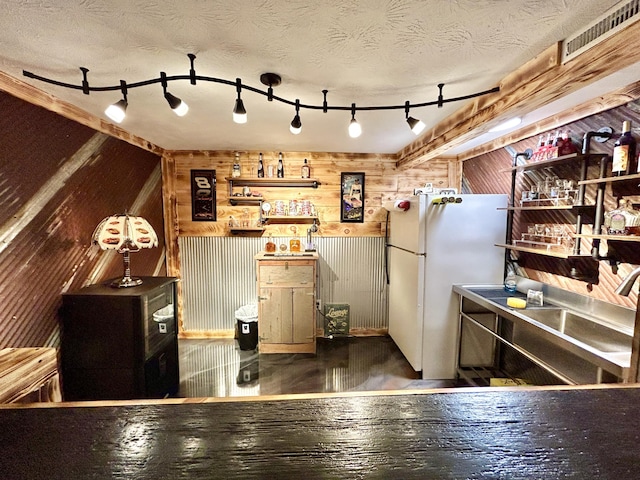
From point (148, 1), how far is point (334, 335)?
140 inches

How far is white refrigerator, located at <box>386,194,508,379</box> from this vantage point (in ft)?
8.80

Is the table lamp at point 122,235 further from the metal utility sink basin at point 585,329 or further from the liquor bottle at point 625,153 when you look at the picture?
the liquor bottle at point 625,153

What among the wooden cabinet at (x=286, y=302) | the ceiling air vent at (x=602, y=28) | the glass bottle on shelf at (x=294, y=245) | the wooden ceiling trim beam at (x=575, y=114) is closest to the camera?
the ceiling air vent at (x=602, y=28)

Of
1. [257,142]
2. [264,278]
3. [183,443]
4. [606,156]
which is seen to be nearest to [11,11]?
[183,443]

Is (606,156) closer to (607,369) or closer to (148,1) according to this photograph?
(607,369)

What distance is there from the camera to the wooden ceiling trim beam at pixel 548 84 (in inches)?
45.7

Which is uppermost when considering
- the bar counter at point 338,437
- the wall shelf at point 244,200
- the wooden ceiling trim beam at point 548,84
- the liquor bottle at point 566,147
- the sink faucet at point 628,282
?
the wooden ceiling trim beam at point 548,84

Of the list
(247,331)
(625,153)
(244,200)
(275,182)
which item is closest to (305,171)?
(275,182)

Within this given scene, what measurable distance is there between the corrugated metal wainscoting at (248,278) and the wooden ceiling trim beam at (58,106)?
1.42 meters

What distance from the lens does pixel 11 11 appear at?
1.15 m

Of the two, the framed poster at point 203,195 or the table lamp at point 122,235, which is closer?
the table lamp at point 122,235

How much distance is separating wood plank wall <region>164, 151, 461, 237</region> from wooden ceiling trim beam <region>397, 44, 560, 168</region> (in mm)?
581

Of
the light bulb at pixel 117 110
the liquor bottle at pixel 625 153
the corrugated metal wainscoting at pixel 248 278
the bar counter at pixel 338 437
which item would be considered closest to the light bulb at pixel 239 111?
the light bulb at pixel 117 110

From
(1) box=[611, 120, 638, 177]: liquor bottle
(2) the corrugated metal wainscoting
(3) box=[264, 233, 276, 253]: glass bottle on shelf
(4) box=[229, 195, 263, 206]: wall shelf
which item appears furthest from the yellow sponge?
(4) box=[229, 195, 263, 206]: wall shelf
